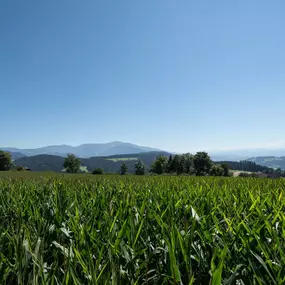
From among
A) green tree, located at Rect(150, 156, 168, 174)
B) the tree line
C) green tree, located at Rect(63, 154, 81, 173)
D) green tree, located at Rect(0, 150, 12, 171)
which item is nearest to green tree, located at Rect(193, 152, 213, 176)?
the tree line

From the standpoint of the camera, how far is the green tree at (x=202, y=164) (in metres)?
111

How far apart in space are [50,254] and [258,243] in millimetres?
1716

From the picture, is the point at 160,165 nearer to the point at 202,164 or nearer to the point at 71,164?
the point at 202,164

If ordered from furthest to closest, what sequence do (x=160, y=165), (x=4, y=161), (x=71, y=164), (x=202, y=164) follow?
1. (x=71, y=164)
2. (x=160, y=165)
3. (x=4, y=161)
4. (x=202, y=164)

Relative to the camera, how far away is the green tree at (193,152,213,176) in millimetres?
110812

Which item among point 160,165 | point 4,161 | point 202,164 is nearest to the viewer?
point 202,164

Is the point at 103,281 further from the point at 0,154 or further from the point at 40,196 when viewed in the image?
the point at 0,154

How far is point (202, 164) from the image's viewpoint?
111 meters

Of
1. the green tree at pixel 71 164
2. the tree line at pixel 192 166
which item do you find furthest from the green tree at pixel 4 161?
the tree line at pixel 192 166

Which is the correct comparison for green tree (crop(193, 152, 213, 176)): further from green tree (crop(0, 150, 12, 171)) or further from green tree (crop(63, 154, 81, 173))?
green tree (crop(0, 150, 12, 171))

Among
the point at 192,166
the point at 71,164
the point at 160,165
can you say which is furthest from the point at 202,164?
the point at 71,164

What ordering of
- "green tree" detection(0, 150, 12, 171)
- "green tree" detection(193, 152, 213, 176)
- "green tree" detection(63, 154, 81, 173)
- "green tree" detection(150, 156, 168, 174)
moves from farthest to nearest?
"green tree" detection(63, 154, 81, 173)
"green tree" detection(0, 150, 12, 171)
"green tree" detection(150, 156, 168, 174)
"green tree" detection(193, 152, 213, 176)

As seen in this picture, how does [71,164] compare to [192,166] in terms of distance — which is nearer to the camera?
[192,166]

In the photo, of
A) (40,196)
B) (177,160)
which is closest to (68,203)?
(40,196)
